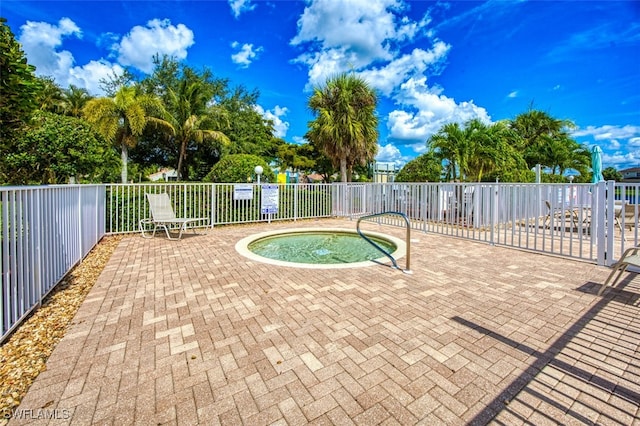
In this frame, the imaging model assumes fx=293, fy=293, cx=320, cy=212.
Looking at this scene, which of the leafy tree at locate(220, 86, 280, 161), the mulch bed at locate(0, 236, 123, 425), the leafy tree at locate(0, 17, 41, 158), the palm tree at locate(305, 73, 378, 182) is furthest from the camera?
the leafy tree at locate(220, 86, 280, 161)

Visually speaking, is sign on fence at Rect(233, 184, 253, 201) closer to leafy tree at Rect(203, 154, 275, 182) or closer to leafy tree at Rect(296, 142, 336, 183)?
leafy tree at Rect(203, 154, 275, 182)

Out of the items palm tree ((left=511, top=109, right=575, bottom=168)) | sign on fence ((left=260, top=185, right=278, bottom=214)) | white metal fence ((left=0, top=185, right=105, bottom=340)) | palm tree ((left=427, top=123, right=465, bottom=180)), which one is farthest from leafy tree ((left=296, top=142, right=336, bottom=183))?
white metal fence ((left=0, top=185, right=105, bottom=340))

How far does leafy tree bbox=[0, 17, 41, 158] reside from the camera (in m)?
2.84

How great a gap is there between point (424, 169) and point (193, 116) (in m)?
14.4

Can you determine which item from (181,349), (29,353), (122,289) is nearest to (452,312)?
(181,349)

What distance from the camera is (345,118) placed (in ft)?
41.6

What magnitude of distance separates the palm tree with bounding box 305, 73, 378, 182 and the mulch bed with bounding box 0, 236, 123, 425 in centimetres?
1047

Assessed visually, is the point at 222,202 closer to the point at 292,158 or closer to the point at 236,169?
the point at 236,169

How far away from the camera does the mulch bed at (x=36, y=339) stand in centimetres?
181

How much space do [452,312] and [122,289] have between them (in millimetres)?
3811

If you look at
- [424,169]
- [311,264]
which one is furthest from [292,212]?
[424,169]

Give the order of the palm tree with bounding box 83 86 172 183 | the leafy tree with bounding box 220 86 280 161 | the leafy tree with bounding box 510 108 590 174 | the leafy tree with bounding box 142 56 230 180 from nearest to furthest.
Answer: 1. the palm tree with bounding box 83 86 172 183
2. the leafy tree with bounding box 142 56 230 180
3. the leafy tree with bounding box 510 108 590 174
4. the leafy tree with bounding box 220 86 280 161

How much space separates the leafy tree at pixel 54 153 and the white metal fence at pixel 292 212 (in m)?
1.73

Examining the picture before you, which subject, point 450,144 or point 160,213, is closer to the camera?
point 160,213
